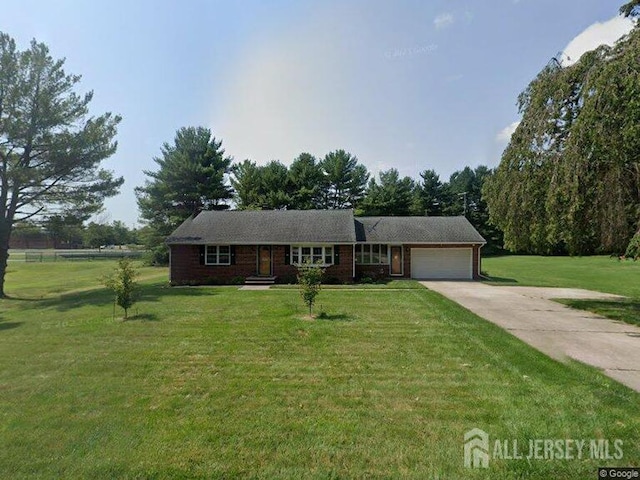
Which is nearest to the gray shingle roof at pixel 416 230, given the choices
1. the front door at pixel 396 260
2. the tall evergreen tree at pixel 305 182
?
the front door at pixel 396 260

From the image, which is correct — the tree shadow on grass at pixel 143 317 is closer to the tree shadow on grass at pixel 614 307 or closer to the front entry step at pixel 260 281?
the front entry step at pixel 260 281

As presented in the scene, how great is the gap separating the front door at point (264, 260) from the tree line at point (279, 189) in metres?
18.0

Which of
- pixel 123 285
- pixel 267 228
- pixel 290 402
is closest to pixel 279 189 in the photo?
pixel 267 228

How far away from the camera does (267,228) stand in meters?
20.9

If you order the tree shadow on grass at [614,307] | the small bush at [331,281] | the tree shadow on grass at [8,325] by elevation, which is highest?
the small bush at [331,281]

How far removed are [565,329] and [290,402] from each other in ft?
24.8

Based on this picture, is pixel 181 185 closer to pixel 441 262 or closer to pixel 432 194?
pixel 441 262

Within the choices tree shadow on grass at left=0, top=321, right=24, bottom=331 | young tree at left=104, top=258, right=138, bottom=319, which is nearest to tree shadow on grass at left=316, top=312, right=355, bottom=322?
young tree at left=104, top=258, right=138, bottom=319

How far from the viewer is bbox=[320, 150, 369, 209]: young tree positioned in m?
44.5

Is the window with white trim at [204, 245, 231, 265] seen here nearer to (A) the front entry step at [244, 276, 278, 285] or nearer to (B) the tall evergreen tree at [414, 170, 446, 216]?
(A) the front entry step at [244, 276, 278, 285]

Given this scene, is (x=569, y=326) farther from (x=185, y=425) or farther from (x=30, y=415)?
(x=30, y=415)

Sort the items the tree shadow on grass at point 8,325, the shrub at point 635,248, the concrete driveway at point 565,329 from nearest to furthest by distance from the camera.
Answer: the concrete driveway at point 565,329
the shrub at point 635,248
the tree shadow on grass at point 8,325

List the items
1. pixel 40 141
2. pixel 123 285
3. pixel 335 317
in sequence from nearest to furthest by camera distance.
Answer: pixel 335 317
pixel 123 285
pixel 40 141

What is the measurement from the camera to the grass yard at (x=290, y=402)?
3295 mm
